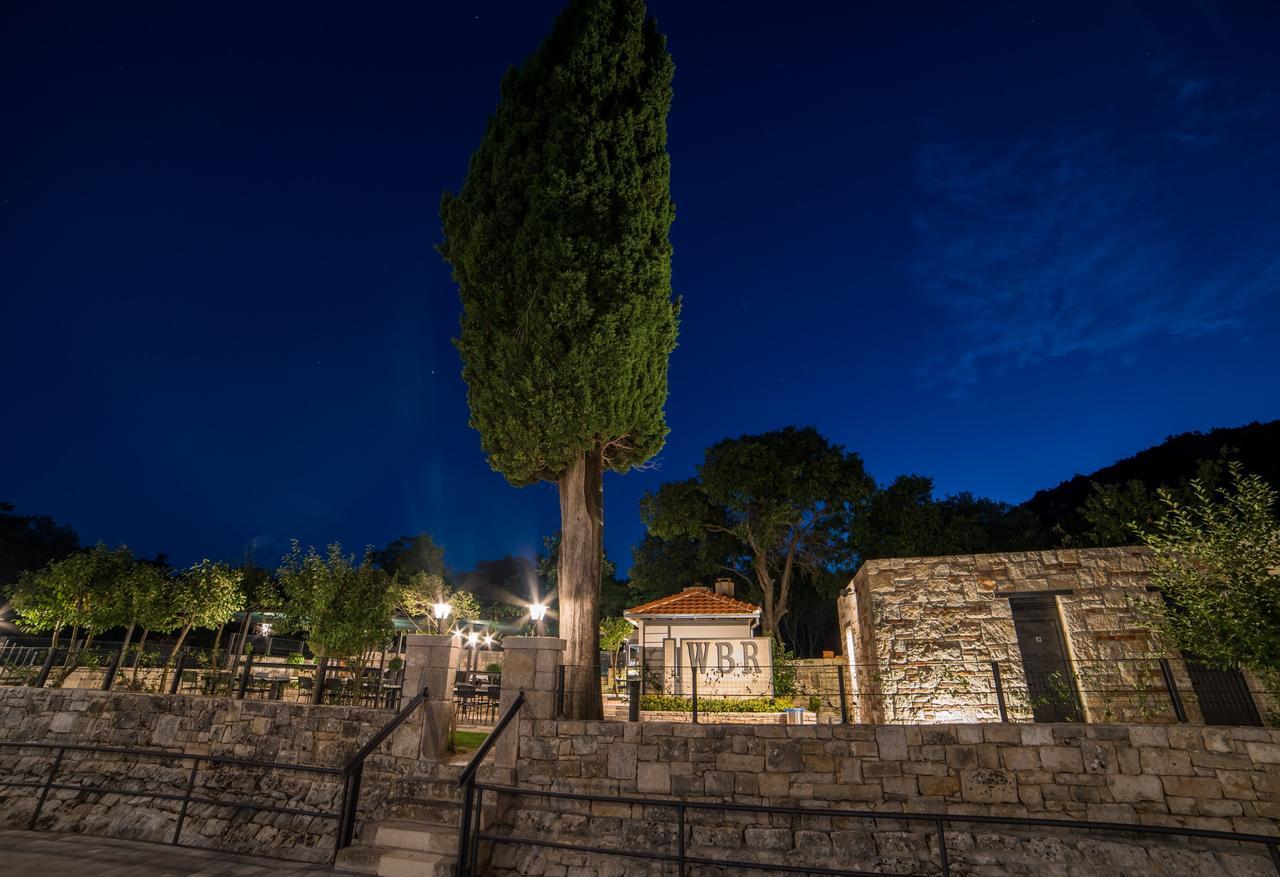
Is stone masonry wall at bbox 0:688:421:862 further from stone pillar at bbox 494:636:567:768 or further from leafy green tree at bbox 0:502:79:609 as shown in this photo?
leafy green tree at bbox 0:502:79:609

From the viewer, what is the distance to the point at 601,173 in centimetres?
1020

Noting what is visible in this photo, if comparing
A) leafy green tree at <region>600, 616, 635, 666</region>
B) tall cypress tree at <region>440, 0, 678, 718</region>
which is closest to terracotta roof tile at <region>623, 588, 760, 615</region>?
leafy green tree at <region>600, 616, 635, 666</region>

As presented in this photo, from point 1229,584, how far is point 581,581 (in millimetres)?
9428

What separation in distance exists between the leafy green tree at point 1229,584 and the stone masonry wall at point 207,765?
36.4 feet

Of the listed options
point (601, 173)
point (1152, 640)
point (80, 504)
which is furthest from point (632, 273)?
point (80, 504)

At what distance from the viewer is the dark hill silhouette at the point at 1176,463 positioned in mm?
26395

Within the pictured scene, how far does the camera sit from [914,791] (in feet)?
21.9

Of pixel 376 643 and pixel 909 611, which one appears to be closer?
pixel 909 611

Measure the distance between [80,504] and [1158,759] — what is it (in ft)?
413

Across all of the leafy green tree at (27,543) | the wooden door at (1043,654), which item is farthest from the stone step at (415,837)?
the leafy green tree at (27,543)

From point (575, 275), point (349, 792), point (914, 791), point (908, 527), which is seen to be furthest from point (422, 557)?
point (914, 791)

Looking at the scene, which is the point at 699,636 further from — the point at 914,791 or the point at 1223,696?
the point at 1223,696

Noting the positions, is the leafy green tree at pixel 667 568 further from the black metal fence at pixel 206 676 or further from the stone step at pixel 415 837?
the stone step at pixel 415 837

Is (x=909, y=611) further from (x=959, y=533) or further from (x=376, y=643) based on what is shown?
(x=959, y=533)
